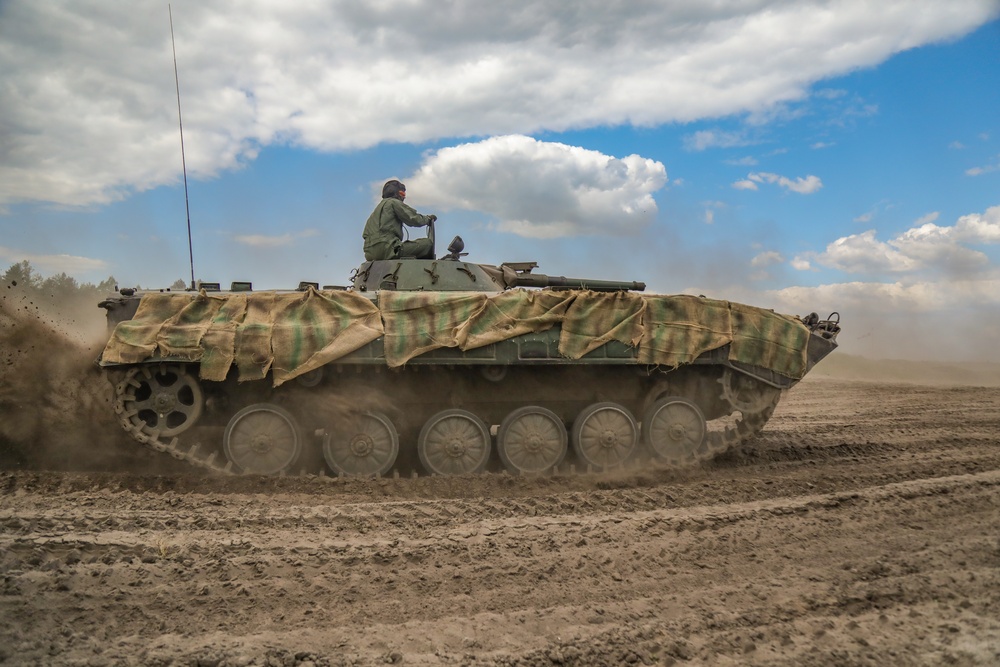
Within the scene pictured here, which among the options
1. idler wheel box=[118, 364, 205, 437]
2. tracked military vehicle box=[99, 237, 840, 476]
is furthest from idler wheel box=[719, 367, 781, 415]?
idler wheel box=[118, 364, 205, 437]

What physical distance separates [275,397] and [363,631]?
14.6ft

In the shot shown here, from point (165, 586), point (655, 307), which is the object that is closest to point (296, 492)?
point (165, 586)

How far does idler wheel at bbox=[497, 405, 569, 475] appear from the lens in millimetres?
8367

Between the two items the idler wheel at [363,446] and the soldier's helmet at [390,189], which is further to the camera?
the soldier's helmet at [390,189]

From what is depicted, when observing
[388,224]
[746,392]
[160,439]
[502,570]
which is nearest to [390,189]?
[388,224]

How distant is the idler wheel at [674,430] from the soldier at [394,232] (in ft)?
11.9

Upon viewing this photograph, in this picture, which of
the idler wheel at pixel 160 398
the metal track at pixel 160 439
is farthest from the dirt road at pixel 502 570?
the idler wheel at pixel 160 398

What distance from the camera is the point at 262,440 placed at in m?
7.79

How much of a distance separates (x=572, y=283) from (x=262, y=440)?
4.50 meters

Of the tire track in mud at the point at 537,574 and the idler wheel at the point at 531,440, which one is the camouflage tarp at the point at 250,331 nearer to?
the tire track in mud at the point at 537,574

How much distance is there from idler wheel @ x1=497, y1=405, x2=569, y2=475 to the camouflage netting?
86cm

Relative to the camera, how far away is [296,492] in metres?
7.35

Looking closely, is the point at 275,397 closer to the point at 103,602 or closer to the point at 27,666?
the point at 103,602

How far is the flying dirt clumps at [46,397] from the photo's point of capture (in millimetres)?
7859
